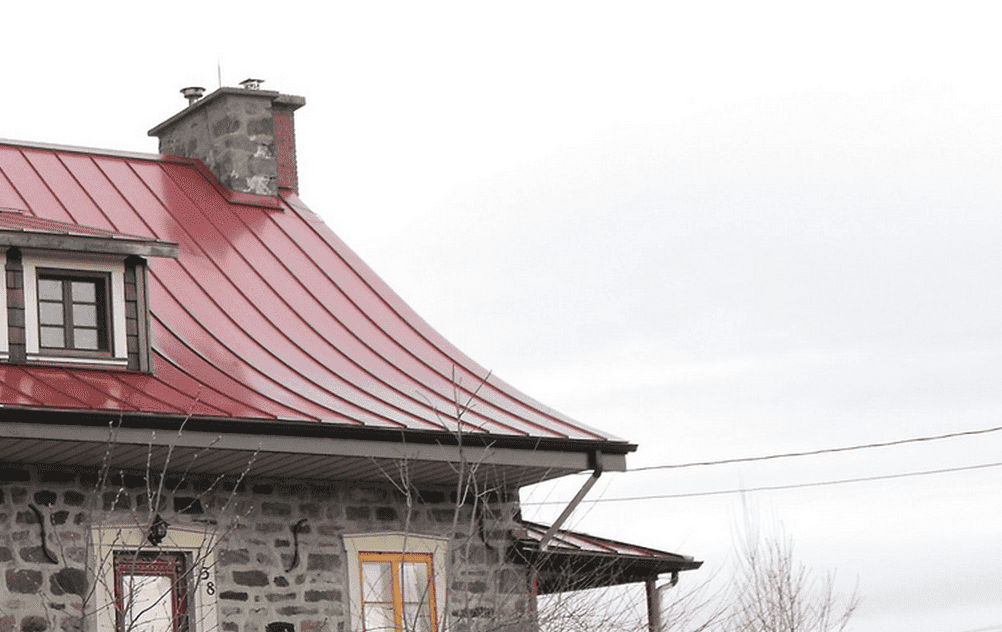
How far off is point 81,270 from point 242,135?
537 cm

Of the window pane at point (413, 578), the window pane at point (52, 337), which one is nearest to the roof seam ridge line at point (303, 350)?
the window pane at point (413, 578)

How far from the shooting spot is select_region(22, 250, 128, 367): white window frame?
1644 cm

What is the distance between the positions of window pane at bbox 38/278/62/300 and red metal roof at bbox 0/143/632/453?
44 cm

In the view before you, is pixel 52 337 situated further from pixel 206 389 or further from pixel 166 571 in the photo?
pixel 166 571

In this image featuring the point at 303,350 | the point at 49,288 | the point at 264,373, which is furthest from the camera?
the point at 303,350

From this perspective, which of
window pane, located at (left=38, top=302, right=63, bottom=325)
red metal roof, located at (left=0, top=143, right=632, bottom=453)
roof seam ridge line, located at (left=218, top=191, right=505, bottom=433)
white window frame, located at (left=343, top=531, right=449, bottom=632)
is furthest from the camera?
roof seam ridge line, located at (left=218, top=191, right=505, bottom=433)

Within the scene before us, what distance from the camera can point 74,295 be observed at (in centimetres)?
1692

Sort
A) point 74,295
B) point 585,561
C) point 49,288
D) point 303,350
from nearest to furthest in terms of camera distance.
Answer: point 49,288 → point 74,295 → point 585,561 → point 303,350

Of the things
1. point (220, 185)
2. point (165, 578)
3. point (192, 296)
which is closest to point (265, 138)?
point (220, 185)

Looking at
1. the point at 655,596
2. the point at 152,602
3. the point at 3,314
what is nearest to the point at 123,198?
the point at 3,314

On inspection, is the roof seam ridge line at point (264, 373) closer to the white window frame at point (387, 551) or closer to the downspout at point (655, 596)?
the white window frame at point (387, 551)

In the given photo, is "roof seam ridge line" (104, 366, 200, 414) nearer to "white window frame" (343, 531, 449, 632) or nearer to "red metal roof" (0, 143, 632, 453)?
"red metal roof" (0, 143, 632, 453)

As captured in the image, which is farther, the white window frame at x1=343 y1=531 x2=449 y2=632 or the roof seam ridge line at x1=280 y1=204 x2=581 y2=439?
the roof seam ridge line at x1=280 y1=204 x2=581 y2=439

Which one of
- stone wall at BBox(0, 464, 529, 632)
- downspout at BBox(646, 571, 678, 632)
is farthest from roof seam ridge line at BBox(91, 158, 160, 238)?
downspout at BBox(646, 571, 678, 632)
